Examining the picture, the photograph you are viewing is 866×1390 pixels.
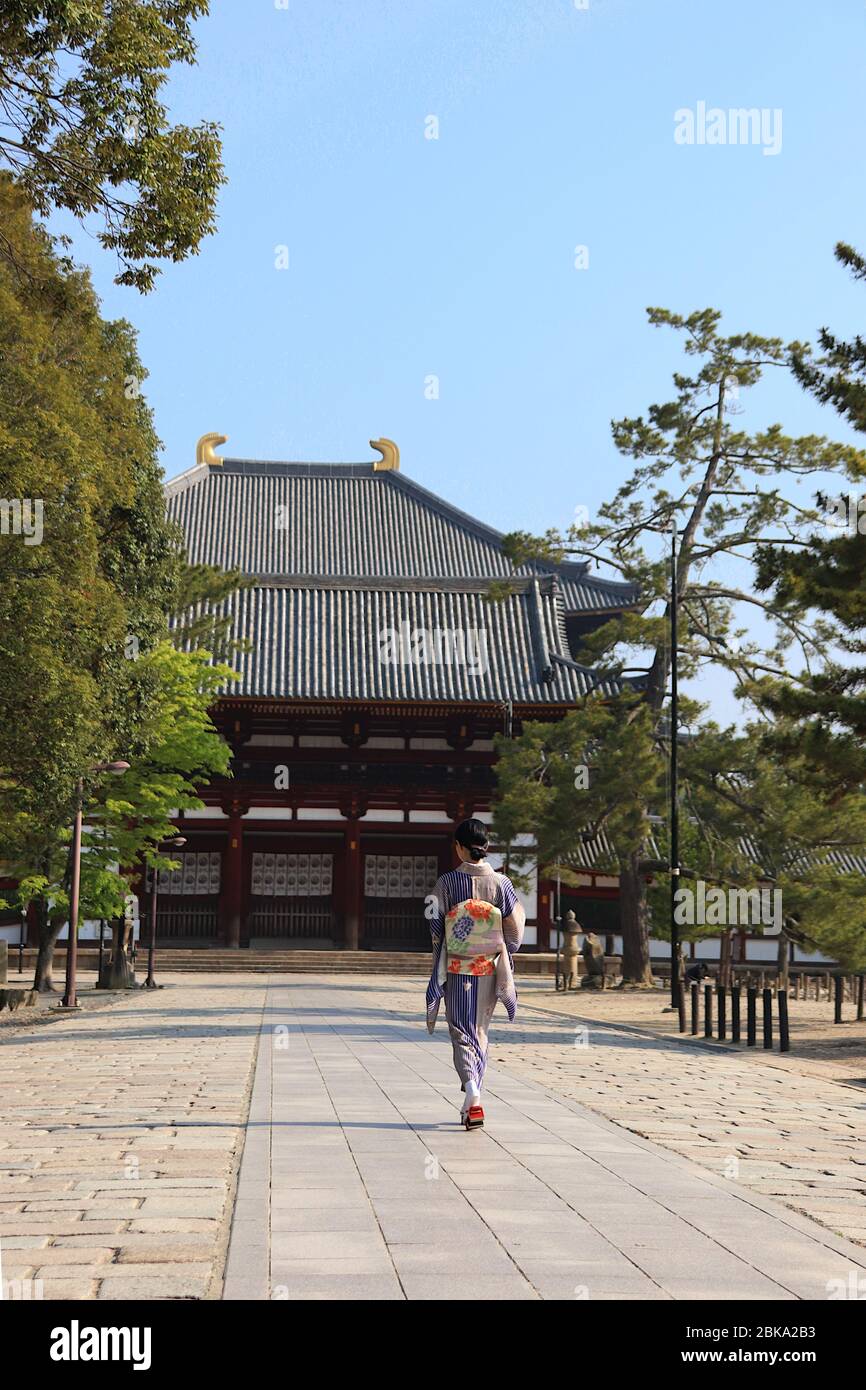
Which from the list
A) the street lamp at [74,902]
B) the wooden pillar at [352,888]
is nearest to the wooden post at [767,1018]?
the street lamp at [74,902]

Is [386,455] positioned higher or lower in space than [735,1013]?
higher

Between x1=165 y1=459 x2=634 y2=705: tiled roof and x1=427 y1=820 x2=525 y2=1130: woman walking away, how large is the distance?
30246mm

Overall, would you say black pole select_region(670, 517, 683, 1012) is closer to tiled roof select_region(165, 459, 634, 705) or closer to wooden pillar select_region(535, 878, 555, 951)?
tiled roof select_region(165, 459, 634, 705)

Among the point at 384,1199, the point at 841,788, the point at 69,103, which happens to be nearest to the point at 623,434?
the point at 841,788

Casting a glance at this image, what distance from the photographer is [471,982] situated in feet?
29.3

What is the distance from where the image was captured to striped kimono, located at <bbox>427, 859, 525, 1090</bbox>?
348 inches

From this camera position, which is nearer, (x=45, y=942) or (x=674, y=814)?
(x=674, y=814)

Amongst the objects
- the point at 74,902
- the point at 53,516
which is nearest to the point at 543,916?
the point at 74,902

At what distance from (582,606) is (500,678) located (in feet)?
39.3

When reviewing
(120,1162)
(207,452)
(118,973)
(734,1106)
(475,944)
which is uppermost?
(207,452)

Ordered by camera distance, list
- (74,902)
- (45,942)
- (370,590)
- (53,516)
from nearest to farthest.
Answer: (53,516) → (74,902) → (45,942) → (370,590)

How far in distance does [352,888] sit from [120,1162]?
32.2 meters

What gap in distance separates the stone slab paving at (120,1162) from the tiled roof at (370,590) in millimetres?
24395

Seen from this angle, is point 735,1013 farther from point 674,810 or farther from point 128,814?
point 128,814
